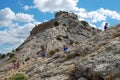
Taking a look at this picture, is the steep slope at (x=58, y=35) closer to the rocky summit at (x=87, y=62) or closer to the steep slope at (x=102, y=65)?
the rocky summit at (x=87, y=62)

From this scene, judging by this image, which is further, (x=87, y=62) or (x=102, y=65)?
(x=87, y=62)

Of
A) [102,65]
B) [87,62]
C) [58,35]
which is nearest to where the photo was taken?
[102,65]

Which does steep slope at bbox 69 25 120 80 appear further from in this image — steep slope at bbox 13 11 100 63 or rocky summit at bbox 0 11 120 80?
steep slope at bbox 13 11 100 63

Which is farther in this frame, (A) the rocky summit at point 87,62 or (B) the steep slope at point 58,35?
(B) the steep slope at point 58,35

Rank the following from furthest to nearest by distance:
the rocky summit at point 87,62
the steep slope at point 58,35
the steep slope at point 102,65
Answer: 1. the steep slope at point 58,35
2. the rocky summit at point 87,62
3. the steep slope at point 102,65

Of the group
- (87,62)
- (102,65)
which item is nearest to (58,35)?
(87,62)

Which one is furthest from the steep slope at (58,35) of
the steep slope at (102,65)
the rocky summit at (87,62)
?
the steep slope at (102,65)

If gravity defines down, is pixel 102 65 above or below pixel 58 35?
below

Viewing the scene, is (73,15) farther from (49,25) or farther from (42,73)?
(42,73)

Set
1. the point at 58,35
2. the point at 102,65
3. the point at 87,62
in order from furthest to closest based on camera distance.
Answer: the point at 58,35 → the point at 87,62 → the point at 102,65

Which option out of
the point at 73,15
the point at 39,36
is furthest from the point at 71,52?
the point at 73,15

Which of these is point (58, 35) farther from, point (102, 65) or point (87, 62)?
point (102, 65)

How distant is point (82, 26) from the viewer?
111 m

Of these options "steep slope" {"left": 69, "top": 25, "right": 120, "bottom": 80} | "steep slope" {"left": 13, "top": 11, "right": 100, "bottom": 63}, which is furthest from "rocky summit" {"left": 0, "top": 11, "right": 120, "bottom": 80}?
"steep slope" {"left": 13, "top": 11, "right": 100, "bottom": 63}
